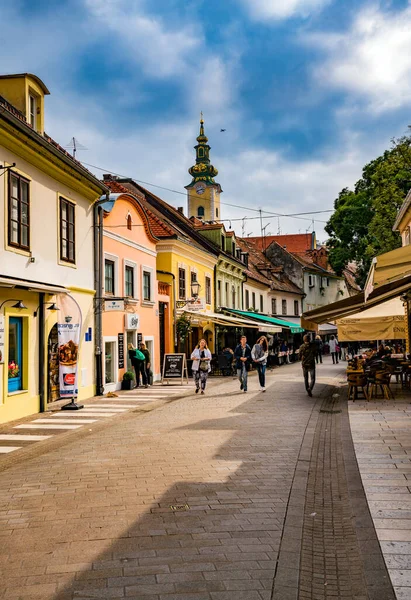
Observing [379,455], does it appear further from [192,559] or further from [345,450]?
[192,559]

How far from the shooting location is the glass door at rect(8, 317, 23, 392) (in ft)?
45.3

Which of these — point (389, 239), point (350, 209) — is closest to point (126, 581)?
point (389, 239)

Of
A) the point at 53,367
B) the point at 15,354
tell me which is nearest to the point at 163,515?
the point at 15,354

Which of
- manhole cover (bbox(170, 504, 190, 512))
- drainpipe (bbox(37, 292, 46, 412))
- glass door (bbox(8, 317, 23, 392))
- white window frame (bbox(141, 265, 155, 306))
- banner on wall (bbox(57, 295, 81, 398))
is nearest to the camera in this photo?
manhole cover (bbox(170, 504, 190, 512))

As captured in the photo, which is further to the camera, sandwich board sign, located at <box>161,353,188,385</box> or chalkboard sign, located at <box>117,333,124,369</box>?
sandwich board sign, located at <box>161,353,188,385</box>

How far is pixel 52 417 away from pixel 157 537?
9.17 meters

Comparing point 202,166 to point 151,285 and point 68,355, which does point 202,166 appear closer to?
point 151,285

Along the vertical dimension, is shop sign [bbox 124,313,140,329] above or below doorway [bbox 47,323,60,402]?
above

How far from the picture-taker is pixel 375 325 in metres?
21.4

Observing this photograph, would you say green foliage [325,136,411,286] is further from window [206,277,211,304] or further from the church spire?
the church spire

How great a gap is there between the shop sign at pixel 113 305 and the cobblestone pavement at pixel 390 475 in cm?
783

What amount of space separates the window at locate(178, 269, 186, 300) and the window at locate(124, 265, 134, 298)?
19.5ft

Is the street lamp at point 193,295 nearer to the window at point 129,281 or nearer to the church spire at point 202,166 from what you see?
the window at point 129,281

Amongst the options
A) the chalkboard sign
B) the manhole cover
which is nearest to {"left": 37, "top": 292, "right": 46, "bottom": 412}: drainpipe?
the chalkboard sign
